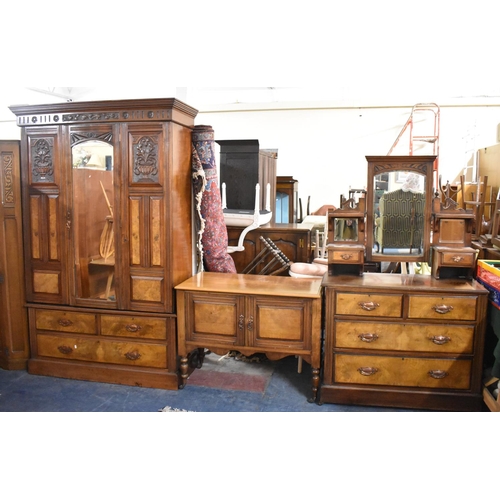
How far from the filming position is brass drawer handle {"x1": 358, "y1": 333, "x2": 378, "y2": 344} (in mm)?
2926

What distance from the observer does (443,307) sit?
2.84m

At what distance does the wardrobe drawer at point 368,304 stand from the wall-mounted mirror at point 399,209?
0.34 metres

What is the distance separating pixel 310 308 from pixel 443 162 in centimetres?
663

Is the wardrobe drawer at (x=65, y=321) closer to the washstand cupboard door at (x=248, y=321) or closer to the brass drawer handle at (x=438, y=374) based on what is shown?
the washstand cupboard door at (x=248, y=321)

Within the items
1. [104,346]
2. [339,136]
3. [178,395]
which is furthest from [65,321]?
[339,136]

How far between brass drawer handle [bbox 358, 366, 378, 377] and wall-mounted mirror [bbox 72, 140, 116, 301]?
181cm

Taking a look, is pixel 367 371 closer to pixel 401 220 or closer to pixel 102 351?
pixel 401 220

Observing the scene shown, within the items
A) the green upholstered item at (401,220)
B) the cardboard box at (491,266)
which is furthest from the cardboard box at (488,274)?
the green upholstered item at (401,220)

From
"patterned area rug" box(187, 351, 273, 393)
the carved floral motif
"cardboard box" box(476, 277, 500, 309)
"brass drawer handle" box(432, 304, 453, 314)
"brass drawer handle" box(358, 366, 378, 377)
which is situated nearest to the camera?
"cardboard box" box(476, 277, 500, 309)

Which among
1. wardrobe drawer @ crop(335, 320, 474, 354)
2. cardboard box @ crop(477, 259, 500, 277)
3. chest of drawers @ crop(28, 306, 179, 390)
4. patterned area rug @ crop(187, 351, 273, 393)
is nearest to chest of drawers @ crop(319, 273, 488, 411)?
wardrobe drawer @ crop(335, 320, 474, 354)

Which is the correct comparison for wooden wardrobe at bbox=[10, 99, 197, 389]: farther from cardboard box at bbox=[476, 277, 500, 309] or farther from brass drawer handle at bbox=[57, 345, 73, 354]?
cardboard box at bbox=[476, 277, 500, 309]

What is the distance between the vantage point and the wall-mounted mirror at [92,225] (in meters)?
3.30

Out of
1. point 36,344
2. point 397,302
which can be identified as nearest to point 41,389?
point 36,344

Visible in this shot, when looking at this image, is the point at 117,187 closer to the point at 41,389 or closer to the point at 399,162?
the point at 41,389
